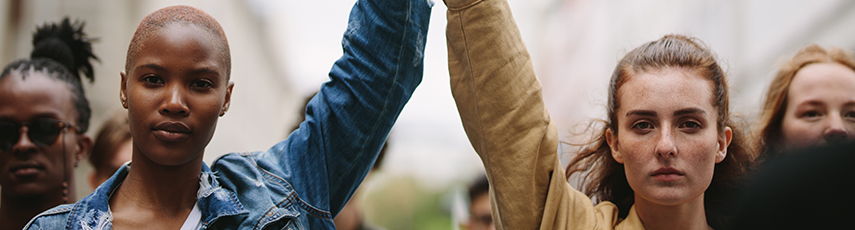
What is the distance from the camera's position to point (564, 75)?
12.1 m

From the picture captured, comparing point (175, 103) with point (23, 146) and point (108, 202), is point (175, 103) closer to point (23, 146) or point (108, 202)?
point (108, 202)

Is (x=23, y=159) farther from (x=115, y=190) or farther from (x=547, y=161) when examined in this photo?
(x=547, y=161)

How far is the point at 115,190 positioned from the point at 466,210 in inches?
81.6

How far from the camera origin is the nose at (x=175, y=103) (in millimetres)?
1472

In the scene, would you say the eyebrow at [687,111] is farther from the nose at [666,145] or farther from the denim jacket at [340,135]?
the denim jacket at [340,135]

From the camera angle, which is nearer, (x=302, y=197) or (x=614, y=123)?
(x=302, y=197)

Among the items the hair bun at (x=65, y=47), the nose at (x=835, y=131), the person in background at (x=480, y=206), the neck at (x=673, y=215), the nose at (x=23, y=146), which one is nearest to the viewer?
the neck at (x=673, y=215)

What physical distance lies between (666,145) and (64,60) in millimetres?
2238

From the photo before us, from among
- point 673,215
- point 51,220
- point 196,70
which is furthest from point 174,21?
point 673,215

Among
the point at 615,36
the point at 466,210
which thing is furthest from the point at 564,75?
the point at 466,210

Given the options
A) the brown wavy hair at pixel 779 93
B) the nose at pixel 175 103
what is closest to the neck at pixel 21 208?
the nose at pixel 175 103

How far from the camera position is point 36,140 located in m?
2.12

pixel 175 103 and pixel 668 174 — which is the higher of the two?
pixel 175 103

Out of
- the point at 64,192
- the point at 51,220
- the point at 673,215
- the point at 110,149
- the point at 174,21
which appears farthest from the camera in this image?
the point at 110,149
